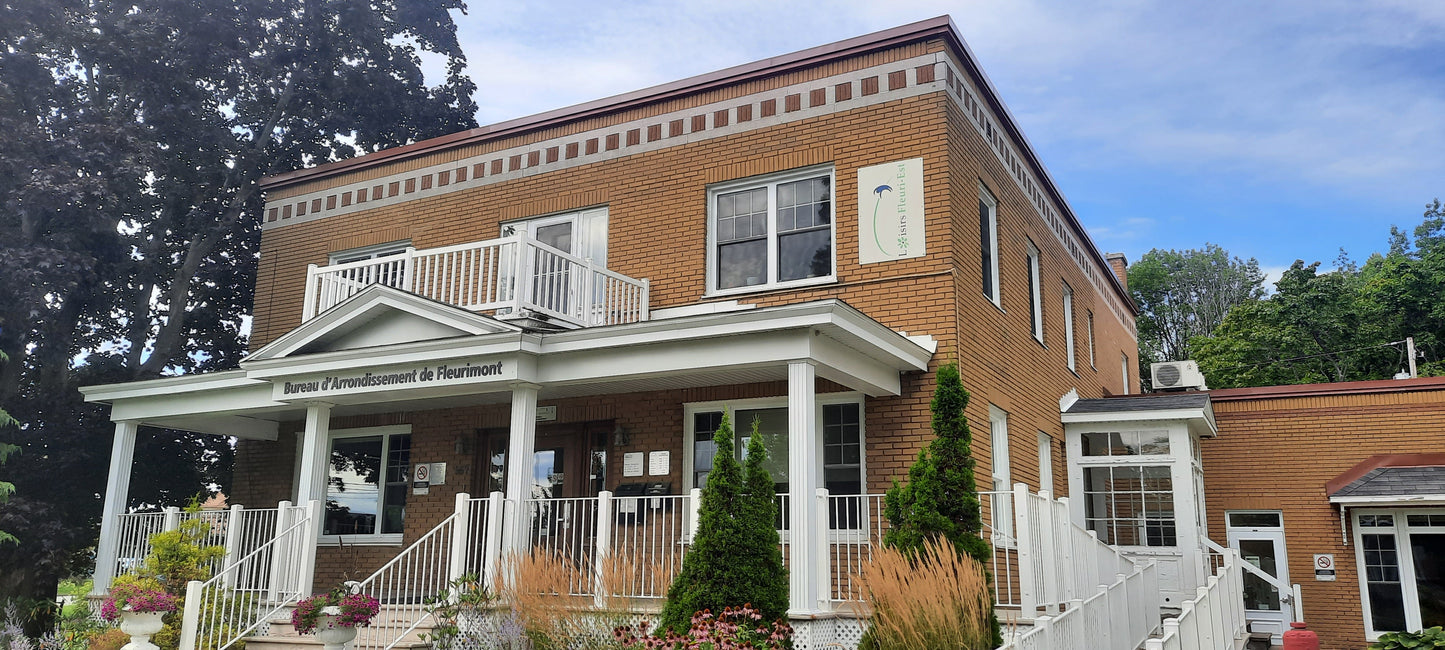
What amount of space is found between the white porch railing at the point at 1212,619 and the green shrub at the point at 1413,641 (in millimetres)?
1650

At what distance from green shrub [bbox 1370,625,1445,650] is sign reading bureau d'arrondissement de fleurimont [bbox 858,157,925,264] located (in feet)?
23.6

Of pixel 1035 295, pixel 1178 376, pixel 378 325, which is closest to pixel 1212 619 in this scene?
pixel 1035 295

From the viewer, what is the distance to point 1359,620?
55.5 feet

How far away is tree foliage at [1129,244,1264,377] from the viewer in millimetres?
53344

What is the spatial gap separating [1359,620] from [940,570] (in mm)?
12927

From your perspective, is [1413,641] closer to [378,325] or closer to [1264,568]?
[1264,568]

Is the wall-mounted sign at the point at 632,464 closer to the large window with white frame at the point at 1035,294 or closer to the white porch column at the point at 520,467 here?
the white porch column at the point at 520,467

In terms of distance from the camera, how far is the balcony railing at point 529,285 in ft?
39.3

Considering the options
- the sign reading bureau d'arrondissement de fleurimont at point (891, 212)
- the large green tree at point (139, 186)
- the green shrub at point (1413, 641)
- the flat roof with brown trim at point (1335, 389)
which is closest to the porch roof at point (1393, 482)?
the flat roof with brown trim at point (1335, 389)

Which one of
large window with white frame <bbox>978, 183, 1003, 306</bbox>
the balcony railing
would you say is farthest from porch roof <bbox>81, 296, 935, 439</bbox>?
large window with white frame <bbox>978, 183, 1003, 306</bbox>

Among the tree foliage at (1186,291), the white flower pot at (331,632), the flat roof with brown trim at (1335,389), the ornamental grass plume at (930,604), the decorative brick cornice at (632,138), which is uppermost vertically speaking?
the tree foliage at (1186,291)

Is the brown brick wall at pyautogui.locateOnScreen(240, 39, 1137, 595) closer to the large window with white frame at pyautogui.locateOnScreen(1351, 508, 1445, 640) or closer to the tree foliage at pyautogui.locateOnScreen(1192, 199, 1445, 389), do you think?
the large window with white frame at pyautogui.locateOnScreen(1351, 508, 1445, 640)

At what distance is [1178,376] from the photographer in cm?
2003

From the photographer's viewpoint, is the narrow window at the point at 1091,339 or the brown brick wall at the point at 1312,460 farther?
the narrow window at the point at 1091,339
